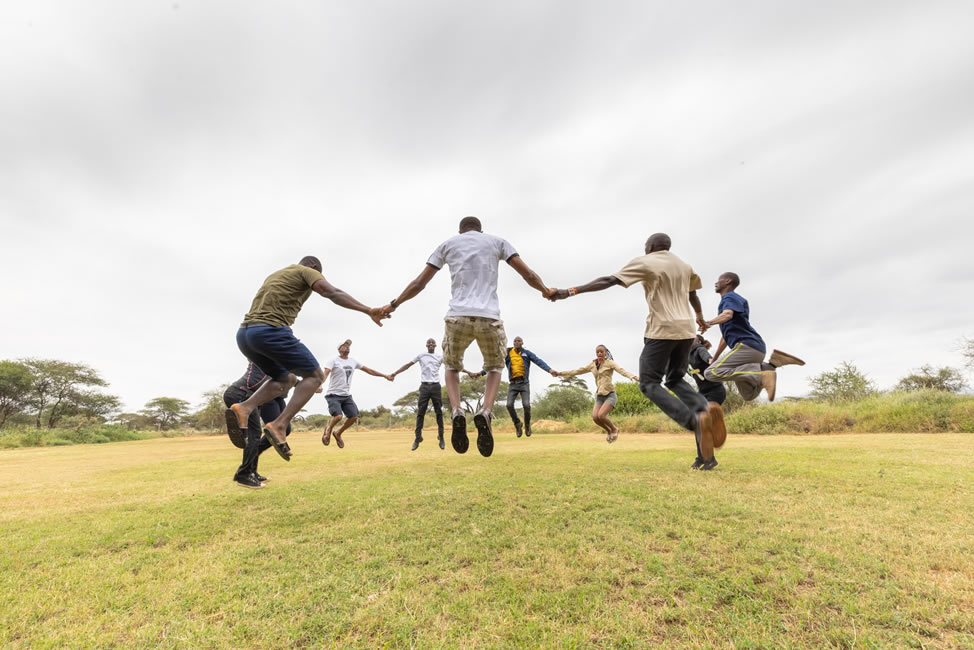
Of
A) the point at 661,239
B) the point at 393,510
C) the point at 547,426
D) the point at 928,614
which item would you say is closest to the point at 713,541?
the point at 928,614

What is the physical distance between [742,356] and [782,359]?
2.55ft

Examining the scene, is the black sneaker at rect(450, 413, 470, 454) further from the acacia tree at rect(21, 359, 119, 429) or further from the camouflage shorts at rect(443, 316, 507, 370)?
the acacia tree at rect(21, 359, 119, 429)

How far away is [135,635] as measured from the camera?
1.75 meters

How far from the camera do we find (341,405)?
1043 centimetres

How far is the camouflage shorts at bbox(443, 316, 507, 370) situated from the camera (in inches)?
167

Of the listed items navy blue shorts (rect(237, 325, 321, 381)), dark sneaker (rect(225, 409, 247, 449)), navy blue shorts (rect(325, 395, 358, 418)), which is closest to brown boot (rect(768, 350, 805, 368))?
navy blue shorts (rect(237, 325, 321, 381))

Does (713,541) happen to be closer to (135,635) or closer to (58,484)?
(135,635)

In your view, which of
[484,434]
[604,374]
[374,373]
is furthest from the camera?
[374,373]

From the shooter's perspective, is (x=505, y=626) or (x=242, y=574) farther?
(x=242, y=574)

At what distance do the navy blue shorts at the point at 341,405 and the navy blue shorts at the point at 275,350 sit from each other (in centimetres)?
617

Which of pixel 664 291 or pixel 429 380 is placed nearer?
pixel 664 291

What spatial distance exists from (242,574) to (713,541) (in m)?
2.75

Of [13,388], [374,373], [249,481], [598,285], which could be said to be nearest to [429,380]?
[374,373]

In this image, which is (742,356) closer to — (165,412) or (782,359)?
(782,359)
